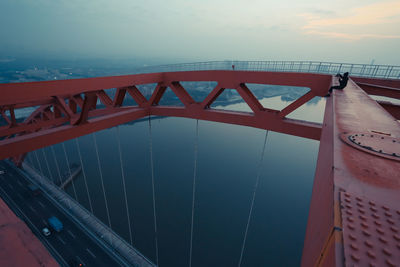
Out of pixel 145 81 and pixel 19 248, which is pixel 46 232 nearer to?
pixel 145 81

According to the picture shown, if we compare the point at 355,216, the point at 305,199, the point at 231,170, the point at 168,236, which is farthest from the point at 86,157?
the point at 355,216

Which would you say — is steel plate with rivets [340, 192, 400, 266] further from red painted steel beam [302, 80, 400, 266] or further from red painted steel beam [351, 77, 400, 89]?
red painted steel beam [351, 77, 400, 89]

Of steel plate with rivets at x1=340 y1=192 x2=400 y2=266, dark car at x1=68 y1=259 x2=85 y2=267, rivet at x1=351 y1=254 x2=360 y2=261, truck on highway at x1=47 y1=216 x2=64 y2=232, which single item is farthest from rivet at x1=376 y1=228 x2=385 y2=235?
truck on highway at x1=47 y1=216 x2=64 y2=232

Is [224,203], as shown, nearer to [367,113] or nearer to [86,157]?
[367,113]

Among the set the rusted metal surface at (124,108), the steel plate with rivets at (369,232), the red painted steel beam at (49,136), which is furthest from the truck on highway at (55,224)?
the steel plate with rivets at (369,232)

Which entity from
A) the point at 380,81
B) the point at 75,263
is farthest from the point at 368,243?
the point at 75,263

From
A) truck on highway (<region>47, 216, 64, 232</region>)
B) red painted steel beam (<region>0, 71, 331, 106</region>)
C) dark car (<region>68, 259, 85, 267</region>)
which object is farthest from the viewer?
truck on highway (<region>47, 216, 64, 232</region>)
